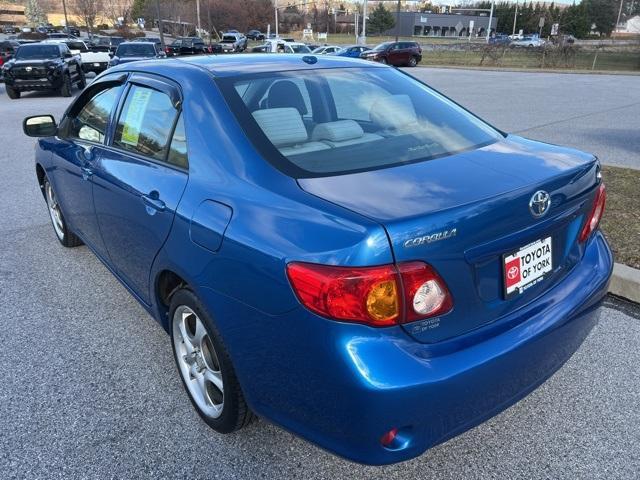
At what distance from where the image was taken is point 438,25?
120 m

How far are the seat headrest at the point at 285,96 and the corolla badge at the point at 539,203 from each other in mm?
1216

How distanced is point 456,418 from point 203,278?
1.11 meters

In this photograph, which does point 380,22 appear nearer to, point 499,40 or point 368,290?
point 499,40

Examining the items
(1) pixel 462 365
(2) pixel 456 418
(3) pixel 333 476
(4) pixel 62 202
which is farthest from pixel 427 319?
(4) pixel 62 202

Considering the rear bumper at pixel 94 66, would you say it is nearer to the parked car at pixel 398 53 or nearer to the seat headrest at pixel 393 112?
the parked car at pixel 398 53

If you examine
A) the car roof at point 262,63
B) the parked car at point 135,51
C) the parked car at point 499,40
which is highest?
the car roof at point 262,63

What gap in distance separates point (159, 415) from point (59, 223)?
9.54 feet

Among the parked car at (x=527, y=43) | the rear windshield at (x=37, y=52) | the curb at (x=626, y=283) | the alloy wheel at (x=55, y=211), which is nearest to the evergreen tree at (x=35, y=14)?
the parked car at (x=527, y=43)

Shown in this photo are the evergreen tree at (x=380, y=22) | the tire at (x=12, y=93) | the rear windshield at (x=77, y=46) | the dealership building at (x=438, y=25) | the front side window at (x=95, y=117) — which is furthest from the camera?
the dealership building at (x=438, y=25)

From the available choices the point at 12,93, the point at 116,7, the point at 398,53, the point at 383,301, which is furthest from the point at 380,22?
the point at 383,301

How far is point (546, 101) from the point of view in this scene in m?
15.1

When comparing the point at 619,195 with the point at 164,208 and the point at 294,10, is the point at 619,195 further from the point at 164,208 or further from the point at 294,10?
the point at 294,10

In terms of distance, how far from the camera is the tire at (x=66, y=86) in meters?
17.7

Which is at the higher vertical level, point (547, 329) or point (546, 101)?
point (547, 329)
